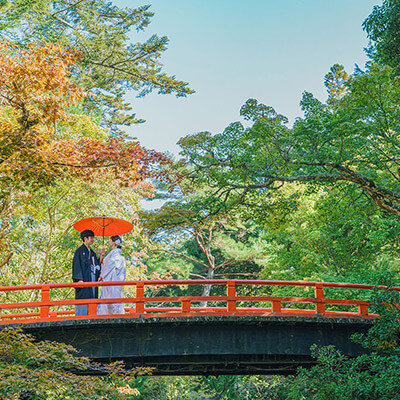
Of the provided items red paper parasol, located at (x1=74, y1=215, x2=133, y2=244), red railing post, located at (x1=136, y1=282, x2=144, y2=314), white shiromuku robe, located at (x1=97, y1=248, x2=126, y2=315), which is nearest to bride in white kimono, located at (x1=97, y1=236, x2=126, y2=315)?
white shiromuku robe, located at (x1=97, y1=248, x2=126, y2=315)

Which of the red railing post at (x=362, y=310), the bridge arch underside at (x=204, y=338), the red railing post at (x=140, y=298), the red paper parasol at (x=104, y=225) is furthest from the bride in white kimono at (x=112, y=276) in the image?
the red railing post at (x=362, y=310)

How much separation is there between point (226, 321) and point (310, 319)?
1.61 metres

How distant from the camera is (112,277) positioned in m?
9.85

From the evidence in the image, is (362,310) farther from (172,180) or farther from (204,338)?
(172,180)

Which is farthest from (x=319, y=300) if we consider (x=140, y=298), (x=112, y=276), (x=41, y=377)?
(x=41, y=377)

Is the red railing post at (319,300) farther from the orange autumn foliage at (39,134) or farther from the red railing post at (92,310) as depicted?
the orange autumn foliage at (39,134)

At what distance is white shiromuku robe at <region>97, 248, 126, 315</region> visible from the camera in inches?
379

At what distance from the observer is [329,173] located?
11352 mm

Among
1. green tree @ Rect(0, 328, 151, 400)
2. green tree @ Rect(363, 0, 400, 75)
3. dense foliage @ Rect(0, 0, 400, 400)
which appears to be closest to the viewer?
green tree @ Rect(0, 328, 151, 400)

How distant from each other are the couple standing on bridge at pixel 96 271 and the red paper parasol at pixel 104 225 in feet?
1.59

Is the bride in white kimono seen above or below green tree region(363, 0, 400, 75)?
below

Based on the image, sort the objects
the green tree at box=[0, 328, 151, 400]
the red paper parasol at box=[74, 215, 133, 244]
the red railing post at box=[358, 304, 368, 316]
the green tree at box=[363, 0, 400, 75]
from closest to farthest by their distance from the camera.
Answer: the green tree at box=[0, 328, 151, 400]
the red railing post at box=[358, 304, 368, 316]
the red paper parasol at box=[74, 215, 133, 244]
the green tree at box=[363, 0, 400, 75]

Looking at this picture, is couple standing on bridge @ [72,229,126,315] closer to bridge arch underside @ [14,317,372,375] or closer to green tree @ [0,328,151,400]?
A: bridge arch underside @ [14,317,372,375]

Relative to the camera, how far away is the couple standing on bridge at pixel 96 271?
9.46 meters
